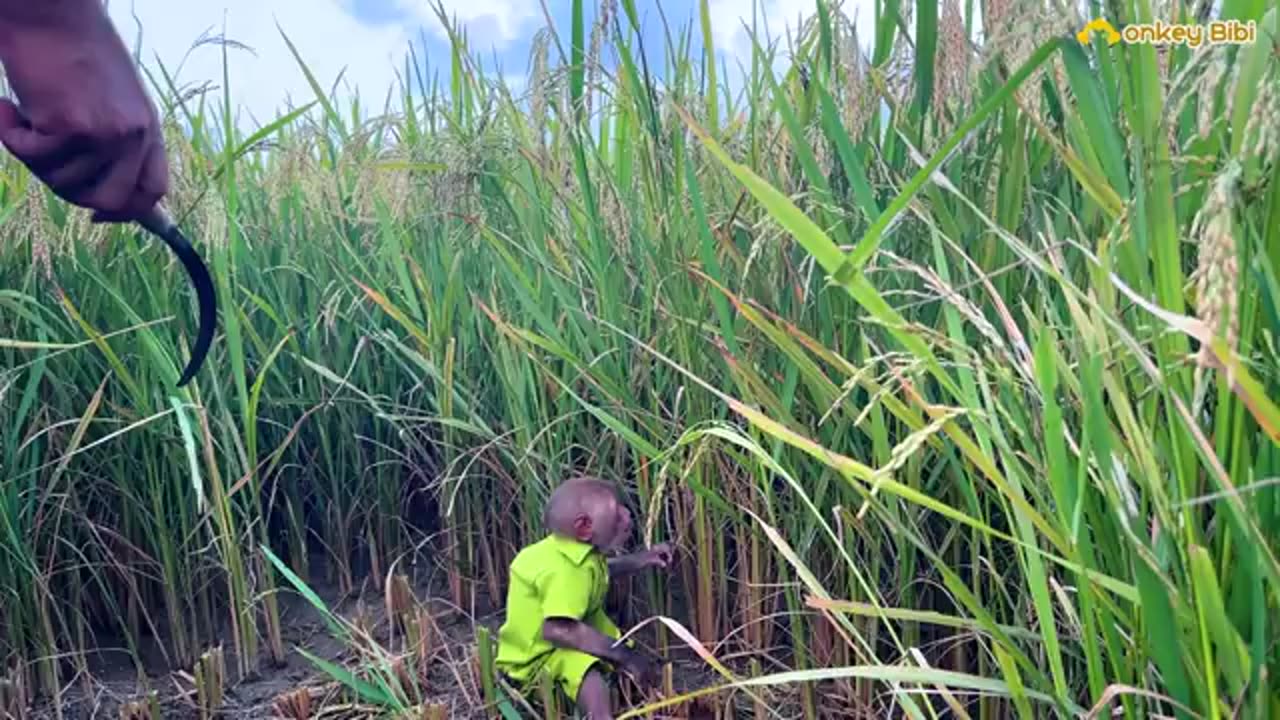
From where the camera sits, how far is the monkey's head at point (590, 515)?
70.2 inches

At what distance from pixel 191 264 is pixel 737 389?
0.78m

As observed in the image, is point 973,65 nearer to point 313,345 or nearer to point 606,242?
point 606,242

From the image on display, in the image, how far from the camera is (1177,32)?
3.06ft

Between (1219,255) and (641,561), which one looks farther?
(641,561)

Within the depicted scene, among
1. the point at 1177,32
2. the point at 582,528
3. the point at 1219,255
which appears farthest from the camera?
the point at 582,528

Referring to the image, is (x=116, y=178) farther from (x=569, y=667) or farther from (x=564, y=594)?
(x=569, y=667)

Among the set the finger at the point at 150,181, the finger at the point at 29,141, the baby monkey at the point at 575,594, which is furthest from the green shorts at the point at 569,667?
the finger at the point at 29,141

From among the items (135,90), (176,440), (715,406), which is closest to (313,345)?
(176,440)

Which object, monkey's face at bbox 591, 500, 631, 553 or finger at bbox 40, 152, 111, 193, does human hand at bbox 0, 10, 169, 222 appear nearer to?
finger at bbox 40, 152, 111, 193

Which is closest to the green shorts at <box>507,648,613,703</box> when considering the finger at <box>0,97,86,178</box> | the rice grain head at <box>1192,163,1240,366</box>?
the finger at <box>0,97,86,178</box>

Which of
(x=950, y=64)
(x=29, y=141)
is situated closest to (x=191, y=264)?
(x=29, y=141)

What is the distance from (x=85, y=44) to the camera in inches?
47.4

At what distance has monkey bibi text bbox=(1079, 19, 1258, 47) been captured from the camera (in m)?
0.84

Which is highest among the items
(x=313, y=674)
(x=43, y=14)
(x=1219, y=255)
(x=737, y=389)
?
(x=43, y=14)
